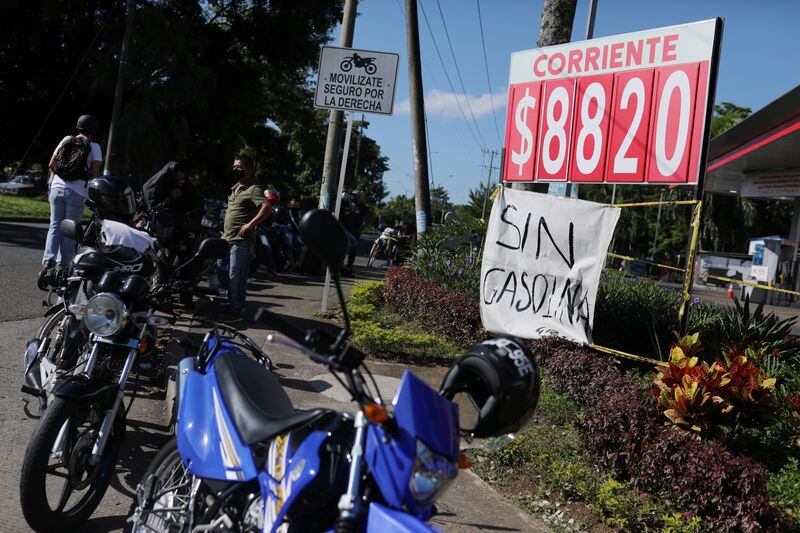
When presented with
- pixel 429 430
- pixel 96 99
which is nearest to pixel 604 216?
pixel 429 430

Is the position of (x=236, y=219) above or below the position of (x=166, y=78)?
below

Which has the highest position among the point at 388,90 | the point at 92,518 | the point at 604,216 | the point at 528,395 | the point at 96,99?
the point at 96,99

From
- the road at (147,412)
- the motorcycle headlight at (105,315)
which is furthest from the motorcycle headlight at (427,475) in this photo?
the motorcycle headlight at (105,315)

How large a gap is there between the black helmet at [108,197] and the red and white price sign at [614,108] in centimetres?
397

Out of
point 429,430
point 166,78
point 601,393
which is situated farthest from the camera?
point 166,78

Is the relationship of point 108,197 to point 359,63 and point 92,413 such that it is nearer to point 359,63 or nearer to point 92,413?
point 92,413

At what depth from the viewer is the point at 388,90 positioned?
29.2 ft

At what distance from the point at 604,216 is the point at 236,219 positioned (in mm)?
3937

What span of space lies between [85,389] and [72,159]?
5.09m

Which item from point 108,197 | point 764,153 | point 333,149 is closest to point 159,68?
point 333,149

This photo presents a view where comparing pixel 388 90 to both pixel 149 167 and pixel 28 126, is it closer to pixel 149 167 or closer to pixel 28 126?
pixel 149 167

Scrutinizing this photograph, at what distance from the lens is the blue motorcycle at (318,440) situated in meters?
2.01

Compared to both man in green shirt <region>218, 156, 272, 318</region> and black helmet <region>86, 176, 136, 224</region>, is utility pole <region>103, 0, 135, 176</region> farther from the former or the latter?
black helmet <region>86, 176, 136, 224</region>

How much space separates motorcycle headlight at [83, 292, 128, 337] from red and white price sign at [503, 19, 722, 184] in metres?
4.72
